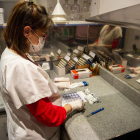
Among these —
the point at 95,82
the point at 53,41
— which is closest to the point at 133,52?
the point at 95,82

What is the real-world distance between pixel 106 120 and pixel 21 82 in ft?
2.28

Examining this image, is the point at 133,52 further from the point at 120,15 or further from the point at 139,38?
the point at 120,15

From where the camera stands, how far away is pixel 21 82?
55 centimetres

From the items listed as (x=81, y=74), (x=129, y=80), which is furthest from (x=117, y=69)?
(x=81, y=74)

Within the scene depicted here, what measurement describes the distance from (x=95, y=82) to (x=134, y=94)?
1.53ft

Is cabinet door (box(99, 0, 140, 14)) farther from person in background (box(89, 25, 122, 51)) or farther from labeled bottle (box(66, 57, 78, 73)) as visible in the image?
labeled bottle (box(66, 57, 78, 73))

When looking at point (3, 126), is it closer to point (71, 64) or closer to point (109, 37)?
point (71, 64)

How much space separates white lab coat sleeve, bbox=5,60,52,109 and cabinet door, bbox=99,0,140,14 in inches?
26.5

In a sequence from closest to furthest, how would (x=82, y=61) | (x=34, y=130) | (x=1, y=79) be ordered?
(x=1, y=79), (x=34, y=130), (x=82, y=61)

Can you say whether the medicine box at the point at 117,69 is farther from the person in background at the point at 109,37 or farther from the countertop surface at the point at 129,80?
the person in background at the point at 109,37

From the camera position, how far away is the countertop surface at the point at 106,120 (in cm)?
78

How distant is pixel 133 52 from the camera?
117cm

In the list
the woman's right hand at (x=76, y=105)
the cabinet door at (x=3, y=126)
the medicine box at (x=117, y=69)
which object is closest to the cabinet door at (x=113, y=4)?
the medicine box at (x=117, y=69)

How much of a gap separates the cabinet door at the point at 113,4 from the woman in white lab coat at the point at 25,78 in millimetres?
491
